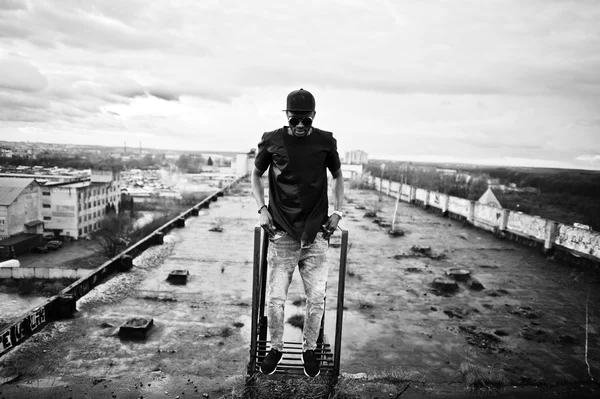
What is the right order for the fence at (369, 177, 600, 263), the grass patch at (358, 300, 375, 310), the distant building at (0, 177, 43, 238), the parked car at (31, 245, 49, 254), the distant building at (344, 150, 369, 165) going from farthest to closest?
the distant building at (344, 150, 369, 165) → the parked car at (31, 245, 49, 254) → the distant building at (0, 177, 43, 238) → the fence at (369, 177, 600, 263) → the grass patch at (358, 300, 375, 310)

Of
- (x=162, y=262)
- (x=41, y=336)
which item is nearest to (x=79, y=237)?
(x=162, y=262)

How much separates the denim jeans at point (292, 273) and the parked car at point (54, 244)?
4953 centimetres

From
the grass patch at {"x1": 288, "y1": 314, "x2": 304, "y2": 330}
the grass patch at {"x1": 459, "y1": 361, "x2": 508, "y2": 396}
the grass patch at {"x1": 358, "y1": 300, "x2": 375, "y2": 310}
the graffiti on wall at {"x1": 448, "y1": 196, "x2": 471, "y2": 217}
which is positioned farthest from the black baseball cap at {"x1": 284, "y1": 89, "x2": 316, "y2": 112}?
the graffiti on wall at {"x1": 448, "y1": 196, "x2": 471, "y2": 217}

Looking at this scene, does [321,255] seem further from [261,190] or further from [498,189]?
[498,189]

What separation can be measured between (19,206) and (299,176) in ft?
167

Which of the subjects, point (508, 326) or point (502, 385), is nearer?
point (502, 385)

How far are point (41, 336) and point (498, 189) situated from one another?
56.5 m

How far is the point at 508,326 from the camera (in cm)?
615

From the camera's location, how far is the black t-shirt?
121 inches

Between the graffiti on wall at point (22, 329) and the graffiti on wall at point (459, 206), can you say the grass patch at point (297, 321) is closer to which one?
the graffiti on wall at point (22, 329)

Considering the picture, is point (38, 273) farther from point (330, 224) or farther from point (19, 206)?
point (330, 224)

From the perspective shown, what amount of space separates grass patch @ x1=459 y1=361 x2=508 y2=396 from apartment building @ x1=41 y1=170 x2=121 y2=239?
52031 mm

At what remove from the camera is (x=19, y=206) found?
142ft

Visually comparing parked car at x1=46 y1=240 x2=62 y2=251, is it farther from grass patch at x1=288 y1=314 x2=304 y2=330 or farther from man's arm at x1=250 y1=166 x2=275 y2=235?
man's arm at x1=250 y1=166 x2=275 y2=235
